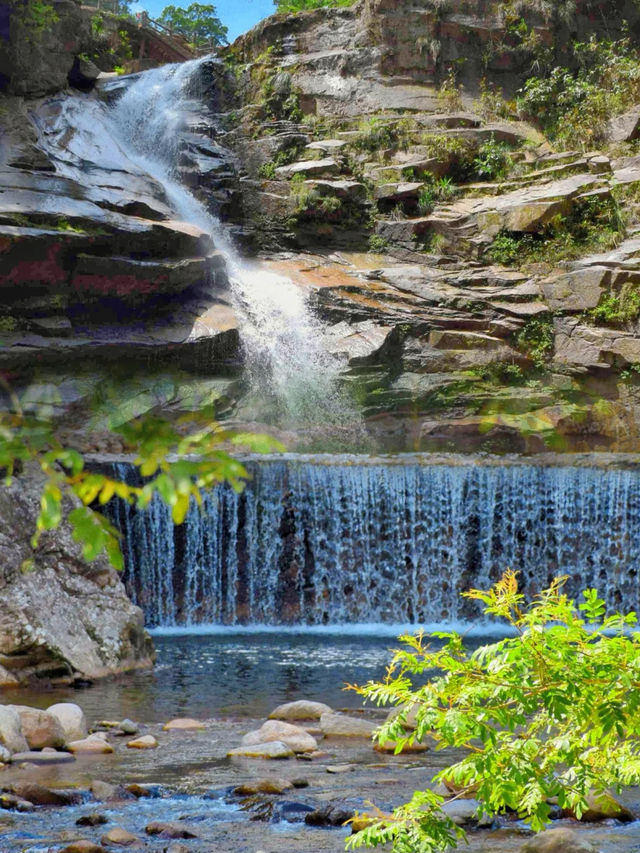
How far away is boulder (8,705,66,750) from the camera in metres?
6.77

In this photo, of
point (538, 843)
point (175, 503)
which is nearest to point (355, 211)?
point (538, 843)

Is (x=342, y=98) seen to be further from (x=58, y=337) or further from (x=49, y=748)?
(x=49, y=748)

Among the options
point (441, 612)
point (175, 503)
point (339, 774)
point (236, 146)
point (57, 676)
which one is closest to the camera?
point (175, 503)

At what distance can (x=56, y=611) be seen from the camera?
971 centimetres

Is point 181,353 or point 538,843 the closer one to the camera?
point 538,843

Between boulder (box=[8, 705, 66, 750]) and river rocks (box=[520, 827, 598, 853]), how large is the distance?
3.62m

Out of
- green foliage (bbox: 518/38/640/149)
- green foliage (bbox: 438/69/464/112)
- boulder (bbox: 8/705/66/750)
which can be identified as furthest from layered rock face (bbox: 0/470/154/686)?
green foliage (bbox: 518/38/640/149)

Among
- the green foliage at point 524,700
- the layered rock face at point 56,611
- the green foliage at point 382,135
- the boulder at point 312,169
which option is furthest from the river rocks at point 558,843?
the green foliage at point 382,135

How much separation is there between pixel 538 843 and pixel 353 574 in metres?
10.4

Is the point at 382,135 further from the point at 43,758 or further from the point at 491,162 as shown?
the point at 43,758

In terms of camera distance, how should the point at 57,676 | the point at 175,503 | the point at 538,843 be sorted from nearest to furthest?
the point at 175,503
the point at 538,843
the point at 57,676

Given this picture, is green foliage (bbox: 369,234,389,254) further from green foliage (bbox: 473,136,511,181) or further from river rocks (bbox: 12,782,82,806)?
river rocks (bbox: 12,782,82,806)

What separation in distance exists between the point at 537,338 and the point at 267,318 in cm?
497

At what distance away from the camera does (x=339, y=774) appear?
6164 millimetres
